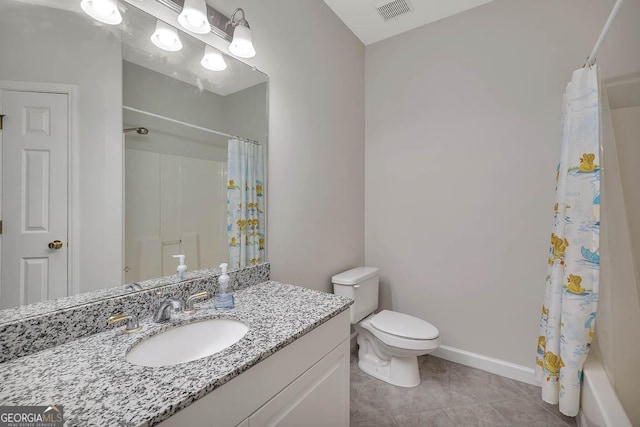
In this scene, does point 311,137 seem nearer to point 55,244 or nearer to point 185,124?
point 185,124

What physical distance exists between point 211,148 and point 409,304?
6.31ft

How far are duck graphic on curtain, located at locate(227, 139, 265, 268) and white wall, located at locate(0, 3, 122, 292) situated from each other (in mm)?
478

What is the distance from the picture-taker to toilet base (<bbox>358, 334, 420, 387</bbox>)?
71.5 inches

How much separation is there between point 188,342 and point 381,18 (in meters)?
2.44

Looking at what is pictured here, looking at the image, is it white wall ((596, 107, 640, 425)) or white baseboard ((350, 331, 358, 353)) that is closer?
white wall ((596, 107, 640, 425))

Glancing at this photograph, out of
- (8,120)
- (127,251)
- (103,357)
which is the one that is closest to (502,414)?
(103,357)

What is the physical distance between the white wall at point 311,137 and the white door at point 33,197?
880mm

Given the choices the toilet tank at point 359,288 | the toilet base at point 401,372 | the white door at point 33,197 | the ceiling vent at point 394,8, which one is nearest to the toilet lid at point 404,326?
the toilet tank at point 359,288

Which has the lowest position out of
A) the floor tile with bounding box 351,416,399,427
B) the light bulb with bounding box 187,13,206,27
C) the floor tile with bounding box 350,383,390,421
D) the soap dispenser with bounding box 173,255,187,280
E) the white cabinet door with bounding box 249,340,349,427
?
the floor tile with bounding box 351,416,399,427

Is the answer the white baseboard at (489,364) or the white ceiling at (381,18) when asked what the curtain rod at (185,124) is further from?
the white baseboard at (489,364)

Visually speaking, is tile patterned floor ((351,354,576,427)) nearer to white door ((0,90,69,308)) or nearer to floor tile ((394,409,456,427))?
floor tile ((394,409,456,427))

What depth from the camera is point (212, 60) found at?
128 centimetres

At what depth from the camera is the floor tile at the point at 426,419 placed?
A: 1.51 m

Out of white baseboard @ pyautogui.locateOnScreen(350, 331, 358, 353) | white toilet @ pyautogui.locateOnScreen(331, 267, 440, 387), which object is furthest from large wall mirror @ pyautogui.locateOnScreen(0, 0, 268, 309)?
white baseboard @ pyautogui.locateOnScreen(350, 331, 358, 353)
